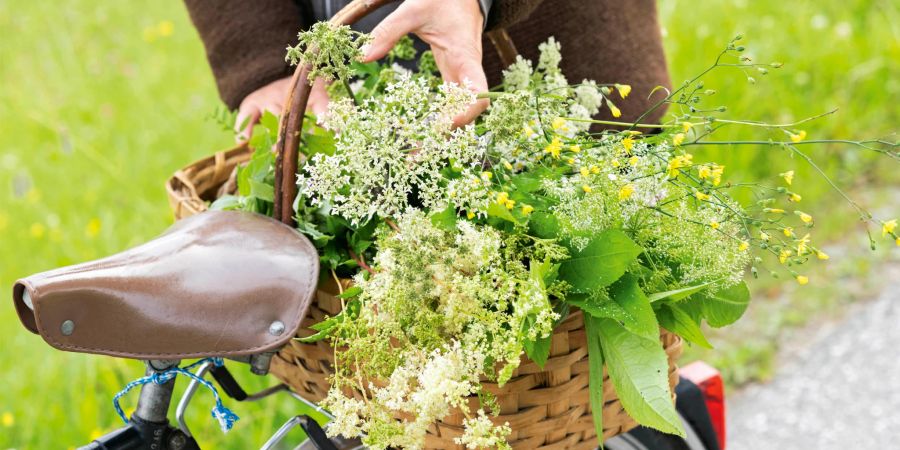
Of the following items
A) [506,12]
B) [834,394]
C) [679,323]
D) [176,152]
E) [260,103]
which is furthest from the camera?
[176,152]

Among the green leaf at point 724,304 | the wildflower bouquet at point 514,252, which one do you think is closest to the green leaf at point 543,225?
the wildflower bouquet at point 514,252

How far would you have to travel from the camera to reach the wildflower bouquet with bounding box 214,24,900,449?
106 centimetres

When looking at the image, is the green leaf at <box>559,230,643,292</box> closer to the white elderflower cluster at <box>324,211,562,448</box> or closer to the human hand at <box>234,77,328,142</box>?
the white elderflower cluster at <box>324,211,562,448</box>

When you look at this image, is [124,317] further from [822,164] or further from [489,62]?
[822,164]

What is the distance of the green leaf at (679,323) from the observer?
3.91 ft

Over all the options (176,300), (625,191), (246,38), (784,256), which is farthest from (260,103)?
(784,256)

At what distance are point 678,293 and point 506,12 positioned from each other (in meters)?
0.57

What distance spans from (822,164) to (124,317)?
3.13m

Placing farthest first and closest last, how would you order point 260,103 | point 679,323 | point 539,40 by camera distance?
1. point 260,103
2. point 539,40
3. point 679,323

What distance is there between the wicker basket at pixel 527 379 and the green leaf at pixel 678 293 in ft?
0.33

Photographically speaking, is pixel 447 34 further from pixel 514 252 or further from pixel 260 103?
pixel 260 103

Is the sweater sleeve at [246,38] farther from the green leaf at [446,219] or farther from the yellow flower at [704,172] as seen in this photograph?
the yellow flower at [704,172]

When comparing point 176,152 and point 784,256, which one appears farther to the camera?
point 176,152

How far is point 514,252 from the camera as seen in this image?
114cm
